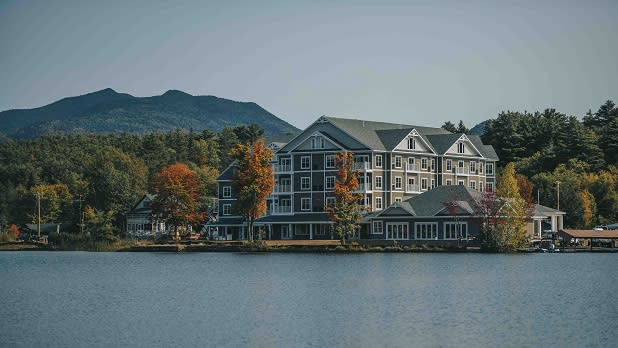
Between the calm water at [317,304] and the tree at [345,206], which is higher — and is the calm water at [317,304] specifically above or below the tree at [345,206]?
below

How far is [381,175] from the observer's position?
11025 centimetres

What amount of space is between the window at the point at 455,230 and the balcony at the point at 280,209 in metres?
21.4

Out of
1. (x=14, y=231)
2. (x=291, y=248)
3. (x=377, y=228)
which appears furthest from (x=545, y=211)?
(x=14, y=231)

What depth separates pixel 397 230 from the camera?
100875mm

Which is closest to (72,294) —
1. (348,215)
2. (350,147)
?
(348,215)

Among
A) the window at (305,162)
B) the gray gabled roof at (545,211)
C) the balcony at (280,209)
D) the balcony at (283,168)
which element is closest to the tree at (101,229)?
the balcony at (280,209)

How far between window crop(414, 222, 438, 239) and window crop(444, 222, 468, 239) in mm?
1113

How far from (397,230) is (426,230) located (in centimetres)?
341

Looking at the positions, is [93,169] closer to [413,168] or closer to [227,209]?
[227,209]

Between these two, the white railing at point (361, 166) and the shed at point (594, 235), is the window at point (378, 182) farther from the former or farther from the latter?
the shed at point (594, 235)

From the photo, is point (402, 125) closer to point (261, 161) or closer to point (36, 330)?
point (261, 161)

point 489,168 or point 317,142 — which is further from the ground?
point 317,142

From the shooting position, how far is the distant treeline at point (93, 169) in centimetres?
13438

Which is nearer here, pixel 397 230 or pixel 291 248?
pixel 291 248
